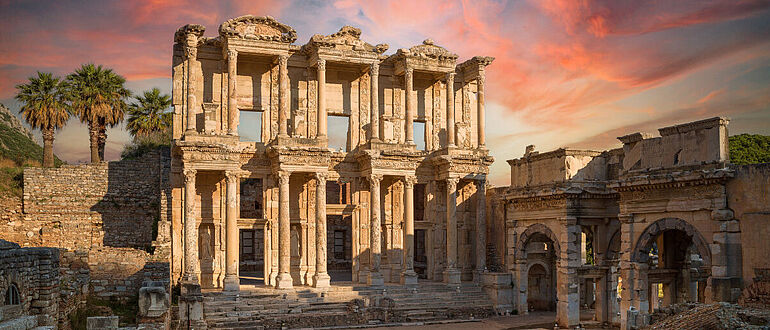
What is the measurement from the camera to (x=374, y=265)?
3056cm

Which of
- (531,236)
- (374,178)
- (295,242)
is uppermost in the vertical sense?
(374,178)

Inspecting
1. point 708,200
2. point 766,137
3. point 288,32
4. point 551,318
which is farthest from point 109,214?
point 766,137

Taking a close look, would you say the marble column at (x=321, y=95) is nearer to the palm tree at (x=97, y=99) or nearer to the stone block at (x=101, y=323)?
the palm tree at (x=97, y=99)

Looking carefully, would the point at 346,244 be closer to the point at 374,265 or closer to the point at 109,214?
the point at 374,265

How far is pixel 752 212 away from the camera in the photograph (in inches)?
780

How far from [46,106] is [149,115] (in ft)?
21.5

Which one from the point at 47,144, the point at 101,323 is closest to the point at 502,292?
the point at 101,323

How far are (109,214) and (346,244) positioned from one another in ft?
43.4

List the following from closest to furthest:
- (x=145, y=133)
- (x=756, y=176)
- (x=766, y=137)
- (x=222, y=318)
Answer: (x=756, y=176) → (x=222, y=318) → (x=145, y=133) → (x=766, y=137)

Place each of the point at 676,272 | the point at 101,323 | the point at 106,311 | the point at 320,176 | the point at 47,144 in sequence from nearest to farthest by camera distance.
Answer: the point at 101,323, the point at 106,311, the point at 676,272, the point at 320,176, the point at 47,144

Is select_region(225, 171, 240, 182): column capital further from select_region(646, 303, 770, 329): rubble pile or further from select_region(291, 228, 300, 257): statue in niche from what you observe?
select_region(646, 303, 770, 329): rubble pile

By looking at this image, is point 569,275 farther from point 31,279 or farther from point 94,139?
point 94,139

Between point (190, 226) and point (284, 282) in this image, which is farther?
point (284, 282)

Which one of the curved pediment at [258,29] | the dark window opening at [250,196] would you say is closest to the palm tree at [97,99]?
the dark window opening at [250,196]
